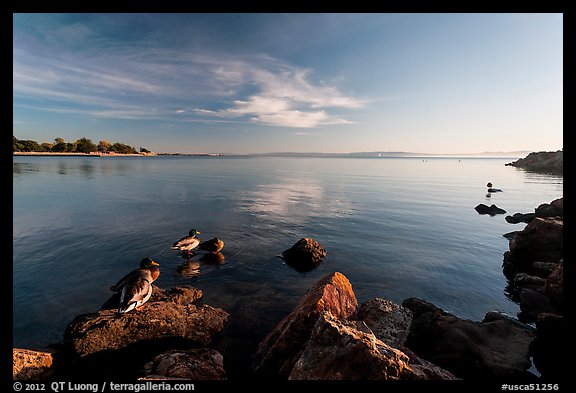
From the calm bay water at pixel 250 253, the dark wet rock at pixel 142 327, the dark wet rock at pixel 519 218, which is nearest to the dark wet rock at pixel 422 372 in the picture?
the calm bay water at pixel 250 253

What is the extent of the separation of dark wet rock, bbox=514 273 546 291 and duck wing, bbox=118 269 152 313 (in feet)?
53.6

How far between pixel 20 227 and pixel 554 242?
115 feet

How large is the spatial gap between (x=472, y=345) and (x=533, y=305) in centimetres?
596

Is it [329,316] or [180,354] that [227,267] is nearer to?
[180,354]

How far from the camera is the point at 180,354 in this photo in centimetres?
583

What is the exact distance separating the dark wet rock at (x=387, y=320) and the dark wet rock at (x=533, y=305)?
20.1 feet

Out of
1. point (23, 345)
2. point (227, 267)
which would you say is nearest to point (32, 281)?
point (23, 345)

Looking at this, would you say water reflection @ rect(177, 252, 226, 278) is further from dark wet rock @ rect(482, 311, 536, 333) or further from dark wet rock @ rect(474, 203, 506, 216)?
dark wet rock @ rect(474, 203, 506, 216)

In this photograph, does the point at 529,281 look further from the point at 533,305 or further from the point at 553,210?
the point at 553,210

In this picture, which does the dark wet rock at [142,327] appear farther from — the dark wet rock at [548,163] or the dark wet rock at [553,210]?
the dark wet rock at [548,163]

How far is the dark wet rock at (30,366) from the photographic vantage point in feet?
18.1

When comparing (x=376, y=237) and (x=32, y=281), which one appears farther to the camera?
(x=376, y=237)

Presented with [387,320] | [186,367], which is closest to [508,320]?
[387,320]

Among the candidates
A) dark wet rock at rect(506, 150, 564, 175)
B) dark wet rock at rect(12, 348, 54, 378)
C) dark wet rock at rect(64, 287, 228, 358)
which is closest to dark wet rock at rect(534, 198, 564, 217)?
dark wet rock at rect(64, 287, 228, 358)
